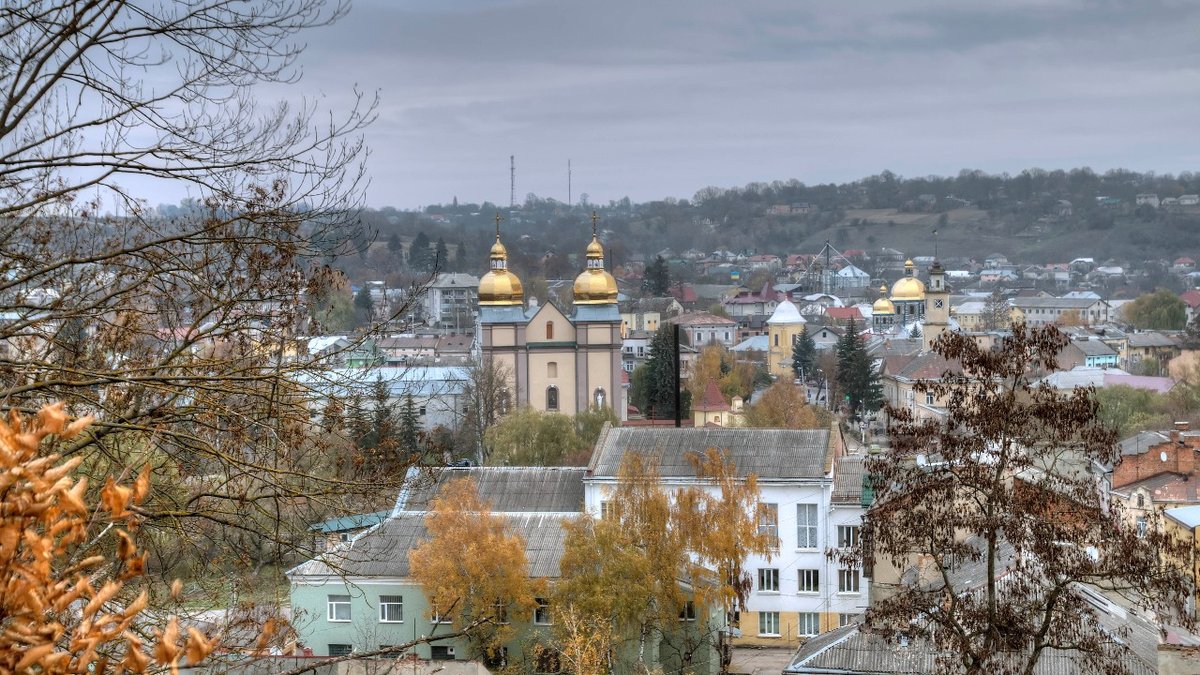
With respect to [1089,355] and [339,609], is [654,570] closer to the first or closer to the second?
[339,609]

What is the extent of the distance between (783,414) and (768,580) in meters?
19.4

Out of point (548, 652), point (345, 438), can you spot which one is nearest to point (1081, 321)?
point (548, 652)

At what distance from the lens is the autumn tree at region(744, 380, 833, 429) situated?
39.8 m

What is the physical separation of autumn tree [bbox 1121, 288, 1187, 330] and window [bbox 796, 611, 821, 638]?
254 ft

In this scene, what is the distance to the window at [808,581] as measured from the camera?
71.1 ft

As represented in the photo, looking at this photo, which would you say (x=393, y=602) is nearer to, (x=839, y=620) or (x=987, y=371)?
(x=839, y=620)

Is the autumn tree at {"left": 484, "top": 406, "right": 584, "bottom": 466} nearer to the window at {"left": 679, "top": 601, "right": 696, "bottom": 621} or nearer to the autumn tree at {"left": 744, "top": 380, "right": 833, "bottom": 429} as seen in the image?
the autumn tree at {"left": 744, "top": 380, "right": 833, "bottom": 429}

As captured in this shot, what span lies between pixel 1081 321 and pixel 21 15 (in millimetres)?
98187

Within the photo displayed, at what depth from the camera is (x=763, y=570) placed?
2180cm

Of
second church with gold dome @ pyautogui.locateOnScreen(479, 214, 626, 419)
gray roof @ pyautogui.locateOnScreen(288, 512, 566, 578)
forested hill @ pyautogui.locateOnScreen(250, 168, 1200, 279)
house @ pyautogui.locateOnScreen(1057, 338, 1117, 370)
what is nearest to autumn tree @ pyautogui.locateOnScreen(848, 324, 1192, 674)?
gray roof @ pyautogui.locateOnScreen(288, 512, 566, 578)

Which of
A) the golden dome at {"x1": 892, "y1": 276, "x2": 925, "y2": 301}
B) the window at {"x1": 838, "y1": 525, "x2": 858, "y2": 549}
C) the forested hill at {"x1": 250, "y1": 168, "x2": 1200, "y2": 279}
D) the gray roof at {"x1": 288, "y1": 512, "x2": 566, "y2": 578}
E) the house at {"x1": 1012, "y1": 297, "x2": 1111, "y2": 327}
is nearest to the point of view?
the gray roof at {"x1": 288, "y1": 512, "x2": 566, "y2": 578}

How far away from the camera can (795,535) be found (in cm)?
2173

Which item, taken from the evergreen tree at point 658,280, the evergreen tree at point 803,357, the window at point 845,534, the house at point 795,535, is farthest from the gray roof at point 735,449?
the evergreen tree at point 658,280

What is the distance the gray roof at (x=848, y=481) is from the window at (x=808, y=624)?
69.2 inches
